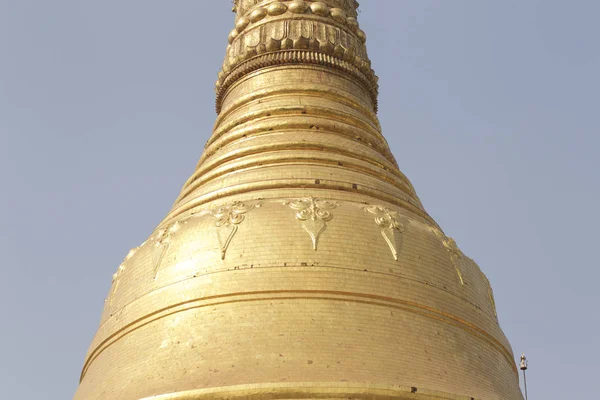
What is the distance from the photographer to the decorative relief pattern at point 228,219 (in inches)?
269

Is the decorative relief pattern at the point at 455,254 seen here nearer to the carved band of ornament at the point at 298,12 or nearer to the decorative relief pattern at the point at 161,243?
the decorative relief pattern at the point at 161,243

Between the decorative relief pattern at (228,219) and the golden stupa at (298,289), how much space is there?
0.01 meters

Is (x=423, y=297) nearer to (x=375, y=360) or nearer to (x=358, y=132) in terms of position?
(x=375, y=360)

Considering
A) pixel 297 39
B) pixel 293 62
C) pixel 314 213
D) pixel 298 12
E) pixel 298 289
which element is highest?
pixel 298 12

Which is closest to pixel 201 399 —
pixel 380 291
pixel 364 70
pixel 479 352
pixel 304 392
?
pixel 304 392

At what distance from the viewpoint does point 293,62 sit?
9.27 metres

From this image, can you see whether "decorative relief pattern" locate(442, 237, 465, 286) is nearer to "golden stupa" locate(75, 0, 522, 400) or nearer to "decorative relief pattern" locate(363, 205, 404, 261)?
"golden stupa" locate(75, 0, 522, 400)

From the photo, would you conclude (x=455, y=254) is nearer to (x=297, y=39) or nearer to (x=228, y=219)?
(x=228, y=219)

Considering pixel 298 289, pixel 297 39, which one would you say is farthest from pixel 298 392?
pixel 297 39

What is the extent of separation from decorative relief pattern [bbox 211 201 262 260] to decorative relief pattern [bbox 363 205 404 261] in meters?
1.10

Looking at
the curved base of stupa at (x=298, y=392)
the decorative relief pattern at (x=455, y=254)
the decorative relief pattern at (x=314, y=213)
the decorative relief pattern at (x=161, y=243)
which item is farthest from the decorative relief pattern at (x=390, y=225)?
the decorative relief pattern at (x=161, y=243)

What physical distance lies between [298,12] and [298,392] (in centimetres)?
555

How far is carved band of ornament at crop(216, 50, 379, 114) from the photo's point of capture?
9.27 metres

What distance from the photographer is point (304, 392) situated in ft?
17.9
